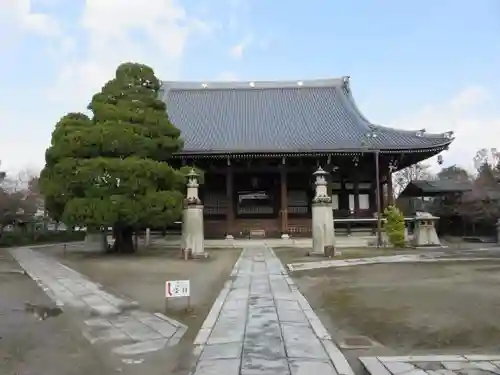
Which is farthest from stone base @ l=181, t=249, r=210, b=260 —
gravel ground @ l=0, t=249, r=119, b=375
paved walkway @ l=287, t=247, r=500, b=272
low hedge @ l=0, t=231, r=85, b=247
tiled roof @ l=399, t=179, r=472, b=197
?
low hedge @ l=0, t=231, r=85, b=247

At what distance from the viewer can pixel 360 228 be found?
3094 cm

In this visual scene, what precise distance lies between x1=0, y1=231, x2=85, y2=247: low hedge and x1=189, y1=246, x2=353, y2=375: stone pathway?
31707mm

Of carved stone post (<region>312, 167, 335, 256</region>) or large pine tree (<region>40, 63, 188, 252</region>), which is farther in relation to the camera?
carved stone post (<region>312, 167, 335, 256</region>)

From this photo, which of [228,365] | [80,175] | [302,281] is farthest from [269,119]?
[228,365]

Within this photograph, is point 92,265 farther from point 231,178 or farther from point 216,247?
point 231,178

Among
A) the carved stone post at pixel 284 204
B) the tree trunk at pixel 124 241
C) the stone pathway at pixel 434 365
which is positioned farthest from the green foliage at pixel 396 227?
the stone pathway at pixel 434 365

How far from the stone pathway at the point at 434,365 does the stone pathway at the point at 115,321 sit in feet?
9.32

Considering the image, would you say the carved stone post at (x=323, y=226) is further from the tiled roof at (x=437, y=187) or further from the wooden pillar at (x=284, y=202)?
the tiled roof at (x=437, y=187)

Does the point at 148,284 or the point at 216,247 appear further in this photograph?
the point at 216,247

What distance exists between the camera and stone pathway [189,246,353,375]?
5488mm

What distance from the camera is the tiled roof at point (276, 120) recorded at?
30484mm

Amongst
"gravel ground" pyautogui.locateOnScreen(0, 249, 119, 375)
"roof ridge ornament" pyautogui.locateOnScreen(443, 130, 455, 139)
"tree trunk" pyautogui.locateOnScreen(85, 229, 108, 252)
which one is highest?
"roof ridge ornament" pyautogui.locateOnScreen(443, 130, 455, 139)

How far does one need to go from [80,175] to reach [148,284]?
9.43m

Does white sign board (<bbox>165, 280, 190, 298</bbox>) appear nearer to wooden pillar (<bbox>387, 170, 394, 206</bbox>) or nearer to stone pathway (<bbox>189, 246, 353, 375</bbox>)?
stone pathway (<bbox>189, 246, 353, 375</bbox>)
